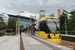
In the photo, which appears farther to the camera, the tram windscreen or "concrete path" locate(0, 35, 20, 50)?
the tram windscreen

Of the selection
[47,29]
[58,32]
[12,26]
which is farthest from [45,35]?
[12,26]

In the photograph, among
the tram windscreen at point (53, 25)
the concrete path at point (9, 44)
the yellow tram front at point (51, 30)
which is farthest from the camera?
the tram windscreen at point (53, 25)

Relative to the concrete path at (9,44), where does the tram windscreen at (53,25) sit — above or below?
above

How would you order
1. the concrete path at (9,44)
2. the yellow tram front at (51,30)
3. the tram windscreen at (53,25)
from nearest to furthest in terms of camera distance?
the concrete path at (9,44) < the yellow tram front at (51,30) < the tram windscreen at (53,25)

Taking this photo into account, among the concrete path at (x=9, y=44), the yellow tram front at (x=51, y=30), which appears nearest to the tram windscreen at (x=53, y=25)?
the yellow tram front at (x=51, y=30)

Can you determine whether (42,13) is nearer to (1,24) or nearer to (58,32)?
(1,24)

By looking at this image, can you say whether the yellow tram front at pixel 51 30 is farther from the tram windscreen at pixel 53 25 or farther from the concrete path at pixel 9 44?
the concrete path at pixel 9 44

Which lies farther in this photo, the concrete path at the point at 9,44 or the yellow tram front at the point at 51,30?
the yellow tram front at the point at 51,30

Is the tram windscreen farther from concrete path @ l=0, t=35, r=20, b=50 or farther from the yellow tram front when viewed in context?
concrete path @ l=0, t=35, r=20, b=50

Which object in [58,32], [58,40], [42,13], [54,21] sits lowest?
[58,40]

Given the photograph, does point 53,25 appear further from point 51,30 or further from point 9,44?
point 9,44

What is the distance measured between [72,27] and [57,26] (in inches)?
1620

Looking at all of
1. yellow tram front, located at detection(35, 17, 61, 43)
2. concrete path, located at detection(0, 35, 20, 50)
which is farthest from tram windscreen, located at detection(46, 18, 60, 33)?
concrete path, located at detection(0, 35, 20, 50)

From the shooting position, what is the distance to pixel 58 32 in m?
14.0
